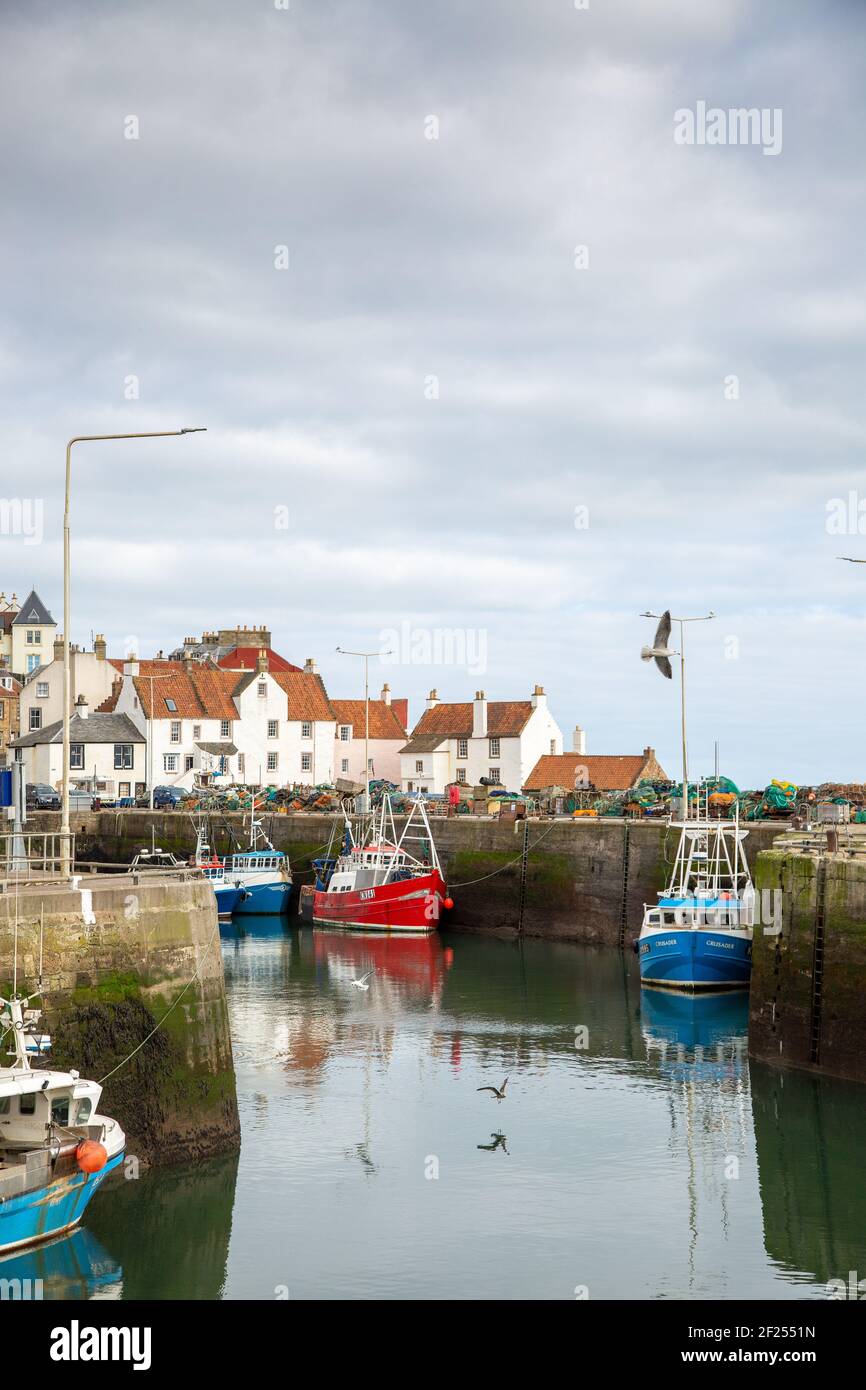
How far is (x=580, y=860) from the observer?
172ft

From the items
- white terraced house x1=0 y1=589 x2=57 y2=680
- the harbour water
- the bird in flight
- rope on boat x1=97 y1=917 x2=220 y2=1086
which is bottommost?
the harbour water

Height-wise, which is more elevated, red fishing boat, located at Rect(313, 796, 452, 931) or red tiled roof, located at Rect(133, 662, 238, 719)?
red tiled roof, located at Rect(133, 662, 238, 719)

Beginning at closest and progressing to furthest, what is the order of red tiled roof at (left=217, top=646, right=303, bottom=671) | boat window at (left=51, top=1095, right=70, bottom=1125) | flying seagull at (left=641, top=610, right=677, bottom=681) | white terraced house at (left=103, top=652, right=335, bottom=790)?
boat window at (left=51, top=1095, right=70, bottom=1125), flying seagull at (left=641, top=610, right=677, bottom=681), white terraced house at (left=103, top=652, right=335, bottom=790), red tiled roof at (left=217, top=646, right=303, bottom=671)

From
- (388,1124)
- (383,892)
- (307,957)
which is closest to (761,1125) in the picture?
(388,1124)

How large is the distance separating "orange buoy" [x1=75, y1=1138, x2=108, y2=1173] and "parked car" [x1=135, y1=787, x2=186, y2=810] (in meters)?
59.4

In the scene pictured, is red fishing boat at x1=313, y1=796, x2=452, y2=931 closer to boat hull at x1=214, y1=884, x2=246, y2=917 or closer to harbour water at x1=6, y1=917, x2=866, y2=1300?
boat hull at x1=214, y1=884, x2=246, y2=917

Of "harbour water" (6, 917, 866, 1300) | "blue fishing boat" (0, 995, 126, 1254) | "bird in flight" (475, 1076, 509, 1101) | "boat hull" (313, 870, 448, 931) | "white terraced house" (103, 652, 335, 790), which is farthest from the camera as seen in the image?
"white terraced house" (103, 652, 335, 790)

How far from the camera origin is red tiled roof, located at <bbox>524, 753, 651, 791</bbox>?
77.4 m

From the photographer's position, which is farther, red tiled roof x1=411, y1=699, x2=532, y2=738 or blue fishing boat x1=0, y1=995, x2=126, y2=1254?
red tiled roof x1=411, y1=699, x2=532, y2=738

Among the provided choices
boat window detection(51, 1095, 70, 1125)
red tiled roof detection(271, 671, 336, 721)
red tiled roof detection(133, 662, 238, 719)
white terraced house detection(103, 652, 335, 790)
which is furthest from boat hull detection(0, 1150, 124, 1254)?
red tiled roof detection(271, 671, 336, 721)

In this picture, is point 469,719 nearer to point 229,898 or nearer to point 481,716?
point 481,716

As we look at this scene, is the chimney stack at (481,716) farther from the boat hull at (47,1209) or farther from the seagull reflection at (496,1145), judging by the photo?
the boat hull at (47,1209)

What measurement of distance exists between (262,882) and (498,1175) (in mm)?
39451

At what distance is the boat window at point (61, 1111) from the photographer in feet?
61.8
